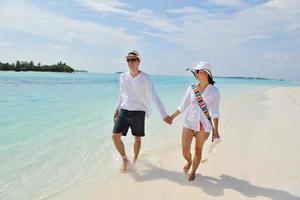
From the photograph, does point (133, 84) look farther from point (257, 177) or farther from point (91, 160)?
point (257, 177)

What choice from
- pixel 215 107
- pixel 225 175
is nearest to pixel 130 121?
pixel 215 107

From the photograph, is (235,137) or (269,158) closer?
(269,158)

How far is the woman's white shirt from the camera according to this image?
13.5ft

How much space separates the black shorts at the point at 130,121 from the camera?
4.78 metres

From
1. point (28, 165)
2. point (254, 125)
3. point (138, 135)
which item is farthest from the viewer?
point (254, 125)

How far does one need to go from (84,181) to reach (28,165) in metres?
1.33

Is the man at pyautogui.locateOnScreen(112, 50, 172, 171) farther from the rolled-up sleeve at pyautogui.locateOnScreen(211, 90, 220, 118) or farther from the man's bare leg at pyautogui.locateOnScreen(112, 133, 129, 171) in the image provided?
the rolled-up sleeve at pyautogui.locateOnScreen(211, 90, 220, 118)

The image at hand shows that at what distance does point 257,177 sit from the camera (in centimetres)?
468

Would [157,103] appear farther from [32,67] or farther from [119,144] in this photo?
[32,67]

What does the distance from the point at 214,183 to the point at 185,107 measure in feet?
3.76

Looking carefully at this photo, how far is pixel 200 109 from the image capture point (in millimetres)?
4164

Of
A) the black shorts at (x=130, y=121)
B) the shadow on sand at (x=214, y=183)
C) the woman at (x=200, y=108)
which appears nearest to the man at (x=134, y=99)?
the black shorts at (x=130, y=121)

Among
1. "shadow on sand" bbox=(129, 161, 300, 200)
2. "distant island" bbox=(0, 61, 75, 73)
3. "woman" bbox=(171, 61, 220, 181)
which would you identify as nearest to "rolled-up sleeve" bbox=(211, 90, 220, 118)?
"woman" bbox=(171, 61, 220, 181)

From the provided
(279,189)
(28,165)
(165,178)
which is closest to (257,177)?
(279,189)
